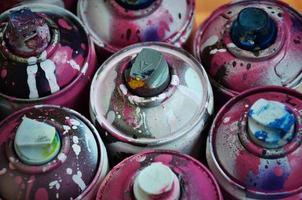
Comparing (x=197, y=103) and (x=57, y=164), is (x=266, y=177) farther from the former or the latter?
(x=57, y=164)

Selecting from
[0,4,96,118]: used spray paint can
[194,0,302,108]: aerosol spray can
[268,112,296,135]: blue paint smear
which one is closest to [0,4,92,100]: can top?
[0,4,96,118]: used spray paint can

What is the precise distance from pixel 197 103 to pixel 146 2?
203 millimetres

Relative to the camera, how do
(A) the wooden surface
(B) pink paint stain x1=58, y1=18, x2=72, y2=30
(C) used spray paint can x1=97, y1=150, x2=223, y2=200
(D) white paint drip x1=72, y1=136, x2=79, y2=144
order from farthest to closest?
(A) the wooden surface
(B) pink paint stain x1=58, y1=18, x2=72, y2=30
(D) white paint drip x1=72, y1=136, x2=79, y2=144
(C) used spray paint can x1=97, y1=150, x2=223, y2=200

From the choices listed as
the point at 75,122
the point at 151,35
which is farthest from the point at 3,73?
the point at 151,35

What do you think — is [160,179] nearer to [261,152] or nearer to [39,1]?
[261,152]

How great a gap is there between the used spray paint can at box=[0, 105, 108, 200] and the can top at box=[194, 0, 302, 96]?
0.26 metres

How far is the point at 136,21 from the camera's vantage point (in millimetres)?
1043

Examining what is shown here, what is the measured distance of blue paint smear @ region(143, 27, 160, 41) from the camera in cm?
106

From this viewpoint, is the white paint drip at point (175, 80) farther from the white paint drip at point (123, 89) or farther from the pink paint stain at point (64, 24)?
the pink paint stain at point (64, 24)

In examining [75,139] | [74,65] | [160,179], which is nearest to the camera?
[160,179]

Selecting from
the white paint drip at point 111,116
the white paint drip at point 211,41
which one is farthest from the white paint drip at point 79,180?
the white paint drip at point 211,41

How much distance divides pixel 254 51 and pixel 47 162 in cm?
37

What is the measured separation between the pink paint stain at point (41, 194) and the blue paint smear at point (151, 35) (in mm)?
346

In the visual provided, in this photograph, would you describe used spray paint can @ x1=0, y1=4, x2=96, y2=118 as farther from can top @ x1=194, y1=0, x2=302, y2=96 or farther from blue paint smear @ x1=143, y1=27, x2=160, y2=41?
can top @ x1=194, y1=0, x2=302, y2=96
